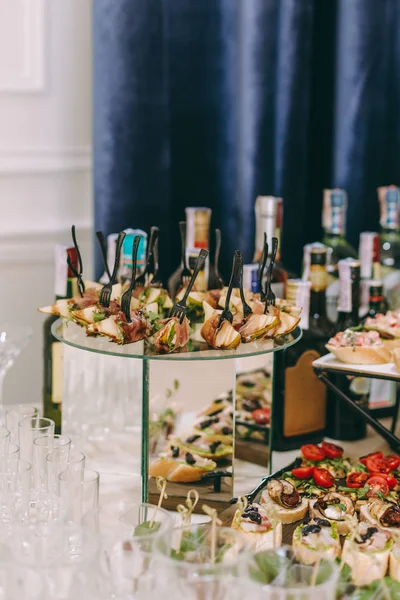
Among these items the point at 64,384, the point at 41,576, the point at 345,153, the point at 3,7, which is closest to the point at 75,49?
the point at 3,7

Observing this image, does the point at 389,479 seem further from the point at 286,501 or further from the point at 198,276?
the point at 198,276

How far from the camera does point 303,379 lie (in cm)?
163

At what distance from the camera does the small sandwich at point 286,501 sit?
49.9 inches

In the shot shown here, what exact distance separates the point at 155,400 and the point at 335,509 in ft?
0.93

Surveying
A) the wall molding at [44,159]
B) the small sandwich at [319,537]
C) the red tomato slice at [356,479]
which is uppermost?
the wall molding at [44,159]

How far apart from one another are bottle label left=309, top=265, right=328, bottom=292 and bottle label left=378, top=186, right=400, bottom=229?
1.15ft

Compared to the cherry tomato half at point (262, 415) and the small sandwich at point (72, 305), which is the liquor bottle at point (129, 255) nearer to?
the small sandwich at point (72, 305)

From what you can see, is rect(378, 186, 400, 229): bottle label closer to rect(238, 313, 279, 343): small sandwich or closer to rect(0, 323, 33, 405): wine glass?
rect(238, 313, 279, 343): small sandwich

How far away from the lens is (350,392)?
5.55ft

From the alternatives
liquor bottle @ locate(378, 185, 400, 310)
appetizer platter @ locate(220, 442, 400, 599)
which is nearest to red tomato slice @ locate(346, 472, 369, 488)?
appetizer platter @ locate(220, 442, 400, 599)

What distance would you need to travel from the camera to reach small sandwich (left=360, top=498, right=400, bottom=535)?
1.20 meters

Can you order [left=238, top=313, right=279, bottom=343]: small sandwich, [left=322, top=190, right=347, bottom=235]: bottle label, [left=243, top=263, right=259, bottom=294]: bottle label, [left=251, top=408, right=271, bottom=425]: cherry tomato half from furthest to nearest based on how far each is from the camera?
[left=322, top=190, right=347, bottom=235]: bottle label < [left=243, top=263, right=259, bottom=294]: bottle label < [left=251, top=408, right=271, bottom=425]: cherry tomato half < [left=238, top=313, right=279, bottom=343]: small sandwich

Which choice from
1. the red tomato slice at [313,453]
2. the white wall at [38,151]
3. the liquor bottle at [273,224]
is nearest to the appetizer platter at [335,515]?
the red tomato slice at [313,453]

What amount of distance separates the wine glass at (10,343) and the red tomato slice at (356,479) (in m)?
0.56
